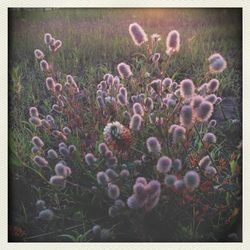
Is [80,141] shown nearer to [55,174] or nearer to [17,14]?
[55,174]

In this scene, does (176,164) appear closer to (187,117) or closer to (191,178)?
(191,178)

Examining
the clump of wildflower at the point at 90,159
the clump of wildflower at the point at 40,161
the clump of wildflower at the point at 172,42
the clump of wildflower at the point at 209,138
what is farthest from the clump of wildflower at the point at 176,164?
the clump of wildflower at the point at 40,161

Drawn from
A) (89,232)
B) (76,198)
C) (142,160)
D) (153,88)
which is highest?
(153,88)

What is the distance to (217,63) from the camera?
264cm

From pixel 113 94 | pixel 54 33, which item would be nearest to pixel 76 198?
pixel 113 94

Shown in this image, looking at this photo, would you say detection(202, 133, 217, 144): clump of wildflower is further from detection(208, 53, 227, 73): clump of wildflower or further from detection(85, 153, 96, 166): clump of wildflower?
detection(85, 153, 96, 166): clump of wildflower

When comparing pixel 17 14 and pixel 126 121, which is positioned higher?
pixel 17 14

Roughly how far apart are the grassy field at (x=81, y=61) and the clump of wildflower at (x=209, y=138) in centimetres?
4

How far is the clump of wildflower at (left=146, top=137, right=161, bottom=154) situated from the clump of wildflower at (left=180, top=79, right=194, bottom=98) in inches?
10.1

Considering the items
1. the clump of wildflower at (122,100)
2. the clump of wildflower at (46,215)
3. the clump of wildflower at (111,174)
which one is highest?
the clump of wildflower at (122,100)

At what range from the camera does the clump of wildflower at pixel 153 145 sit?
262cm

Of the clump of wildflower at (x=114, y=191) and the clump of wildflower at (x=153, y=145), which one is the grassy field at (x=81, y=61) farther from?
the clump of wildflower at (x=153, y=145)

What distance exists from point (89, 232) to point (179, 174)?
0.52 metres

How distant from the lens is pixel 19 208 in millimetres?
2672
